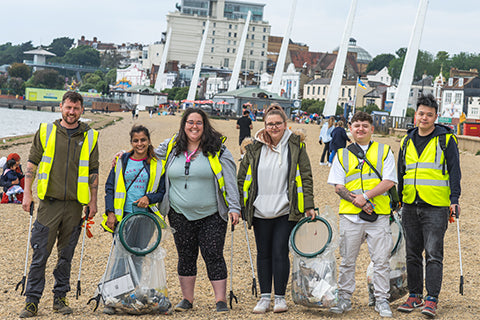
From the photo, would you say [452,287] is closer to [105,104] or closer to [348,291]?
[348,291]

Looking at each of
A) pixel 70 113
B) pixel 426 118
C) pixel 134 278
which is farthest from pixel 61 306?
pixel 426 118

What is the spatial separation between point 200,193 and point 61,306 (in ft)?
4.97

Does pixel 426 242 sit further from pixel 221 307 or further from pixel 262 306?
pixel 221 307

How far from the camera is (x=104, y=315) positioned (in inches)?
212

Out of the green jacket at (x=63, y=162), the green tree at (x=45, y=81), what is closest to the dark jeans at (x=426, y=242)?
the green jacket at (x=63, y=162)

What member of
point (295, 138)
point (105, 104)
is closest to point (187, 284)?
point (295, 138)

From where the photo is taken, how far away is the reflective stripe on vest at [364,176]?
217 inches

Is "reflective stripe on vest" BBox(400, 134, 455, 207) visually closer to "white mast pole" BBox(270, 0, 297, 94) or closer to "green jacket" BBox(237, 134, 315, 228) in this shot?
"green jacket" BBox(237, 134, 315, 228)

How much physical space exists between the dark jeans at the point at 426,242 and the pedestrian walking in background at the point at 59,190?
275cm

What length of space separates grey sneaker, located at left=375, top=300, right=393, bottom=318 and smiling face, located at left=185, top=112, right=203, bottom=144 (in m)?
2.05

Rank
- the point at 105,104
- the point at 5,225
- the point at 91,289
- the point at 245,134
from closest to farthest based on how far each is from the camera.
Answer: the point at 91,289 < the point at 5,225 < the point at 245,134 < the point at 105,104

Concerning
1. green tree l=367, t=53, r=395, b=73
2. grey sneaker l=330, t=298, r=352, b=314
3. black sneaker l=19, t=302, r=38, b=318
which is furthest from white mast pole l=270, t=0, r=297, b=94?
green tree l=367, t=53, r=395, b=73

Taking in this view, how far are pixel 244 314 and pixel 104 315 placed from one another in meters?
1.16

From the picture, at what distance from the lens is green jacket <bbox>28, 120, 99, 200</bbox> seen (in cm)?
548
